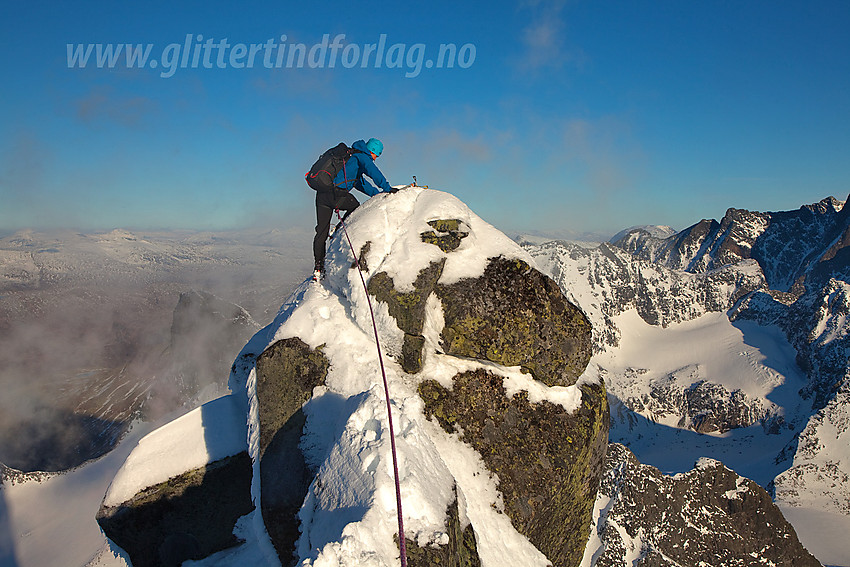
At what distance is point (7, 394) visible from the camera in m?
95.3

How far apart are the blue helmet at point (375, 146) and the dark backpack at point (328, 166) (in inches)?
18.1

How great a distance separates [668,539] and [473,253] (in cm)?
2466

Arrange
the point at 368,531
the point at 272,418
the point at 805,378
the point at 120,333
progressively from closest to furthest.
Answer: the point at 368,531
the point at 272,418
the point at 805,378
the point at 120,333

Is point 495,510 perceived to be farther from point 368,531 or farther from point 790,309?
point 790,309

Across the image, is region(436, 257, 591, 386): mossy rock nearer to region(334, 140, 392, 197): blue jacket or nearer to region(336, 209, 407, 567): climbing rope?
region(336, 209, 407, 567): climbing rope

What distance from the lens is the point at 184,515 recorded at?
1048 centimetres

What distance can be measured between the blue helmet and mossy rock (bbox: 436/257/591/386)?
5.44m

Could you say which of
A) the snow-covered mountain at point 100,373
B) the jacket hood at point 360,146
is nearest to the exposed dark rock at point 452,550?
the jacket hood at point 360,146

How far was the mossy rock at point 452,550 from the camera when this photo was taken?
211 inches

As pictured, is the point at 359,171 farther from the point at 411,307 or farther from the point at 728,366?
the point at 728,366

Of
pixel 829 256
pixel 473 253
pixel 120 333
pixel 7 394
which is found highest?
pixel 829 256

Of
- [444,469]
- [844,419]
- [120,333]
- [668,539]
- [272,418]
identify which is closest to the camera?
[444,469]

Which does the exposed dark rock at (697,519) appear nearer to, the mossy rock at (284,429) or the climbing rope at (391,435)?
the mossy rock at (284,429)

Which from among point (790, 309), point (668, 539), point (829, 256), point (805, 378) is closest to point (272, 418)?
point (668, 539)
